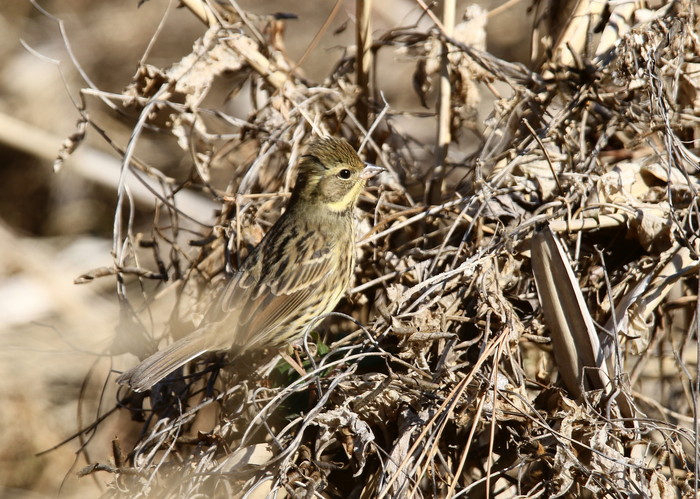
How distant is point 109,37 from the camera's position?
6273 millimetres

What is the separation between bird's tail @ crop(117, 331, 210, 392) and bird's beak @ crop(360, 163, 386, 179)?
1.17 metres

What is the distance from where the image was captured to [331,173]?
12.6 feet

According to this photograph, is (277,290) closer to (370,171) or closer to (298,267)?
(298,267)

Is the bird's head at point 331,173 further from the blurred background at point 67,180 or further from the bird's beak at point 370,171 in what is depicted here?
the blurred background at point 67,180

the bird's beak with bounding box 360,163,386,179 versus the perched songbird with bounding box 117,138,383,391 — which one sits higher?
the bird's beak with bounding box 360,163,386,179

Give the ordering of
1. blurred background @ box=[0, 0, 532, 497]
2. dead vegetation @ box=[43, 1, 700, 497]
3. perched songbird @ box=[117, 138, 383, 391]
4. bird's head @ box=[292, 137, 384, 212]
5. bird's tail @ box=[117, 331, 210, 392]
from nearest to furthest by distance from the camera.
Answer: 1. dead vegetation @ box=[43, 1, 700, 497]
2. bird's tail @ box=[117, 331, 210, 392]
3. perched songbird @ box=[117, 138, 383, 391]
4. bird's head @ box=[292, 137, 384, 212]
5. blurred background @ box=[0, 0, 532, 497]

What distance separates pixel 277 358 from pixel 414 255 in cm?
90

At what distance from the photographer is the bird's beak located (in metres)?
3.81

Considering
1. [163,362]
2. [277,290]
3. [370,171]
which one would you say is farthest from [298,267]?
[163,362]

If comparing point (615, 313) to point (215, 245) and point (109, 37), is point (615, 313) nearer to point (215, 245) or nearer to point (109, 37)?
point (215, 245)

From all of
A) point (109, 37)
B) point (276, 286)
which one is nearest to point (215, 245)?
point (276, 286)

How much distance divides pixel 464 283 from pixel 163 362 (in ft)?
4.70

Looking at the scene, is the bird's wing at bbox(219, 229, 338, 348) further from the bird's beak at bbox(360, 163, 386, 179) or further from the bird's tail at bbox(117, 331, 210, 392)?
the bird's beak at bbox(360, 163, 386, 179)

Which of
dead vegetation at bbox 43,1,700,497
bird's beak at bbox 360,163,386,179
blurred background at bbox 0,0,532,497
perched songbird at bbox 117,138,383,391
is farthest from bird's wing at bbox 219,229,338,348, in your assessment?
blurred background at bbox 0,0,532,497
